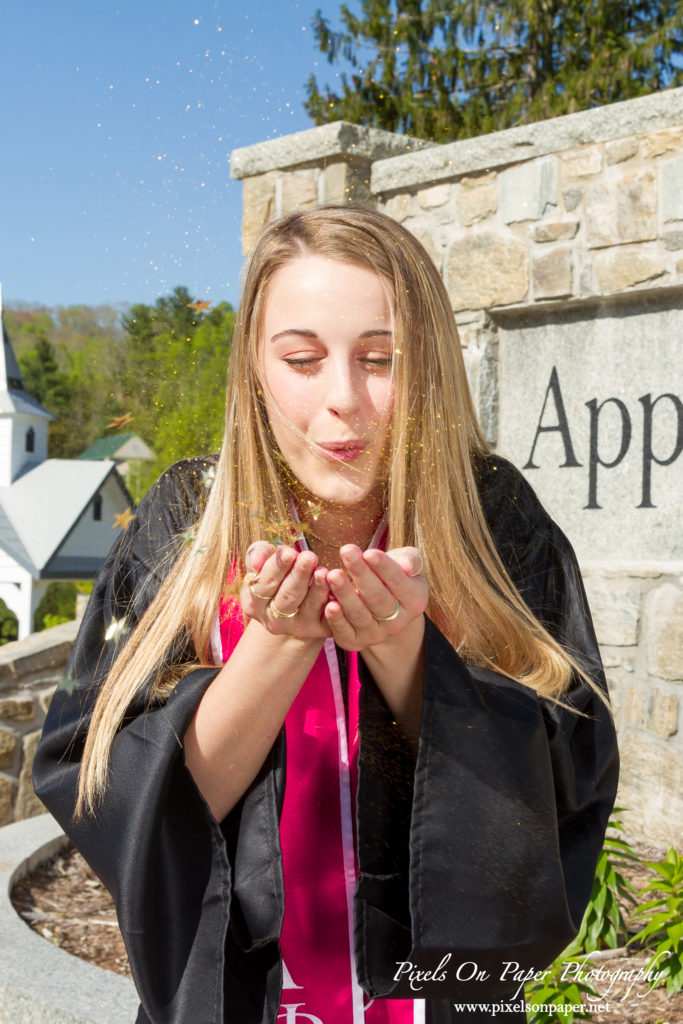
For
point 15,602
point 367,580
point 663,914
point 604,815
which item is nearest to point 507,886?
point 604,815

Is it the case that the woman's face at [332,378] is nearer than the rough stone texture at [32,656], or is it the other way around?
the woman's face at [332,378]

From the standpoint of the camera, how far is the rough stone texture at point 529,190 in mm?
3357

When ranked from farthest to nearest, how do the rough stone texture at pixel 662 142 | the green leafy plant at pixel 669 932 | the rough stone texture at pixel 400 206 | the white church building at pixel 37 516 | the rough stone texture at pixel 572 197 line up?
the white church building at pixel 37 516 → the rough stone texture at pixel 400 206 → the rough stone texture at pixel 572 197 → the rough stone texture at pixel 662 142 → the green leafy plant at pixel 669 932

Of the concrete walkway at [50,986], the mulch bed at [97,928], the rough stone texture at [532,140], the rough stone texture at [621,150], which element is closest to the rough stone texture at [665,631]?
the mulch bed at [97,928]

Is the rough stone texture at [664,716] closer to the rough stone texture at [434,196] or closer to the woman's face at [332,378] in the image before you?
the rough stone texture at [434,196]

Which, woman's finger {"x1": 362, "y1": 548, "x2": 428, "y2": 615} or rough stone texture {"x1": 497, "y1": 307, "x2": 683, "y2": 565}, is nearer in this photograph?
woman's finger {"x1": 362, "y1": 548, "x2": 428, "y2": 615}

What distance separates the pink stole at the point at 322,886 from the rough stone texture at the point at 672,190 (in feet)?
8.27

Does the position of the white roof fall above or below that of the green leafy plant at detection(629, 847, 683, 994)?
above

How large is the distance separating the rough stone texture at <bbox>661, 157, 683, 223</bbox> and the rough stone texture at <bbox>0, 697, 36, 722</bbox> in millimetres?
3128

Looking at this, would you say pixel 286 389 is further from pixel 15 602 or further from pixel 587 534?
pixel 15 602

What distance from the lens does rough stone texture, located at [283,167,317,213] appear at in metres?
3.20

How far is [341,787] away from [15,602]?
9.09 m

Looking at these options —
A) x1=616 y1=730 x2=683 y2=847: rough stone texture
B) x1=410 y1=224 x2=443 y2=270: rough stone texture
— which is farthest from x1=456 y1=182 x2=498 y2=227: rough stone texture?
x1=616 y1=730 x2=683 y2=847: rough stone texture

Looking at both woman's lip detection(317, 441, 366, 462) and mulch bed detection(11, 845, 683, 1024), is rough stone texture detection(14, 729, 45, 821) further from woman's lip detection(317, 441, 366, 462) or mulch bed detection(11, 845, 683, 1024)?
woman's lip detection(317, 441, 366, 462)
